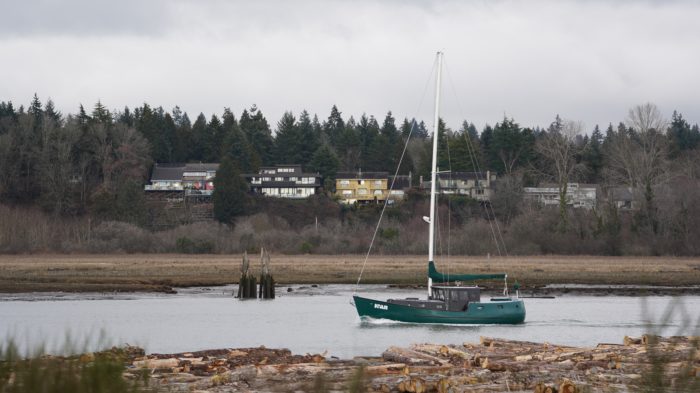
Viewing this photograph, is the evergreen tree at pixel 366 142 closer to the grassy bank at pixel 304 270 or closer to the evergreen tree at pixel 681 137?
the evergreen tree at pixel 681 137

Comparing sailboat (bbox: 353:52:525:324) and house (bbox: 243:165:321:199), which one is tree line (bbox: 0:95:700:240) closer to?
house (bbox: 243:165:321:199)

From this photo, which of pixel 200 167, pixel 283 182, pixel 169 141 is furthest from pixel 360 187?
pixel 169 141

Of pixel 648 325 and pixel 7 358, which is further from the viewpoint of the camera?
pixel 7 358

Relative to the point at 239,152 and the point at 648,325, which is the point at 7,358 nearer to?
the point at 648,325

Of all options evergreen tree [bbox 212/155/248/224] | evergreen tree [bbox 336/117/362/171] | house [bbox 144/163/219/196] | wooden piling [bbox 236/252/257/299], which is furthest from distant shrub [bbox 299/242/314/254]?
evergreen tree [bbox 336/117/362/171]

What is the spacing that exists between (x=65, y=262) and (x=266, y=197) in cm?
5376

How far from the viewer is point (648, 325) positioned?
602cm

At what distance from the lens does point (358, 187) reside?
137 metres

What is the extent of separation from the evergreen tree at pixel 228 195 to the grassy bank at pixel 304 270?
30097 millimetres

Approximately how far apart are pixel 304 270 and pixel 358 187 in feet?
231

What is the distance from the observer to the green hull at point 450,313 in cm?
3522

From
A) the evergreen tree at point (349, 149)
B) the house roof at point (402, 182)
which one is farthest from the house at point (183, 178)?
the evergreen tree at point (349, 149)

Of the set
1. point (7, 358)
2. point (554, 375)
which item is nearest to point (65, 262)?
point (554, 375)

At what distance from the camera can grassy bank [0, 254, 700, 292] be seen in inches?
2210
